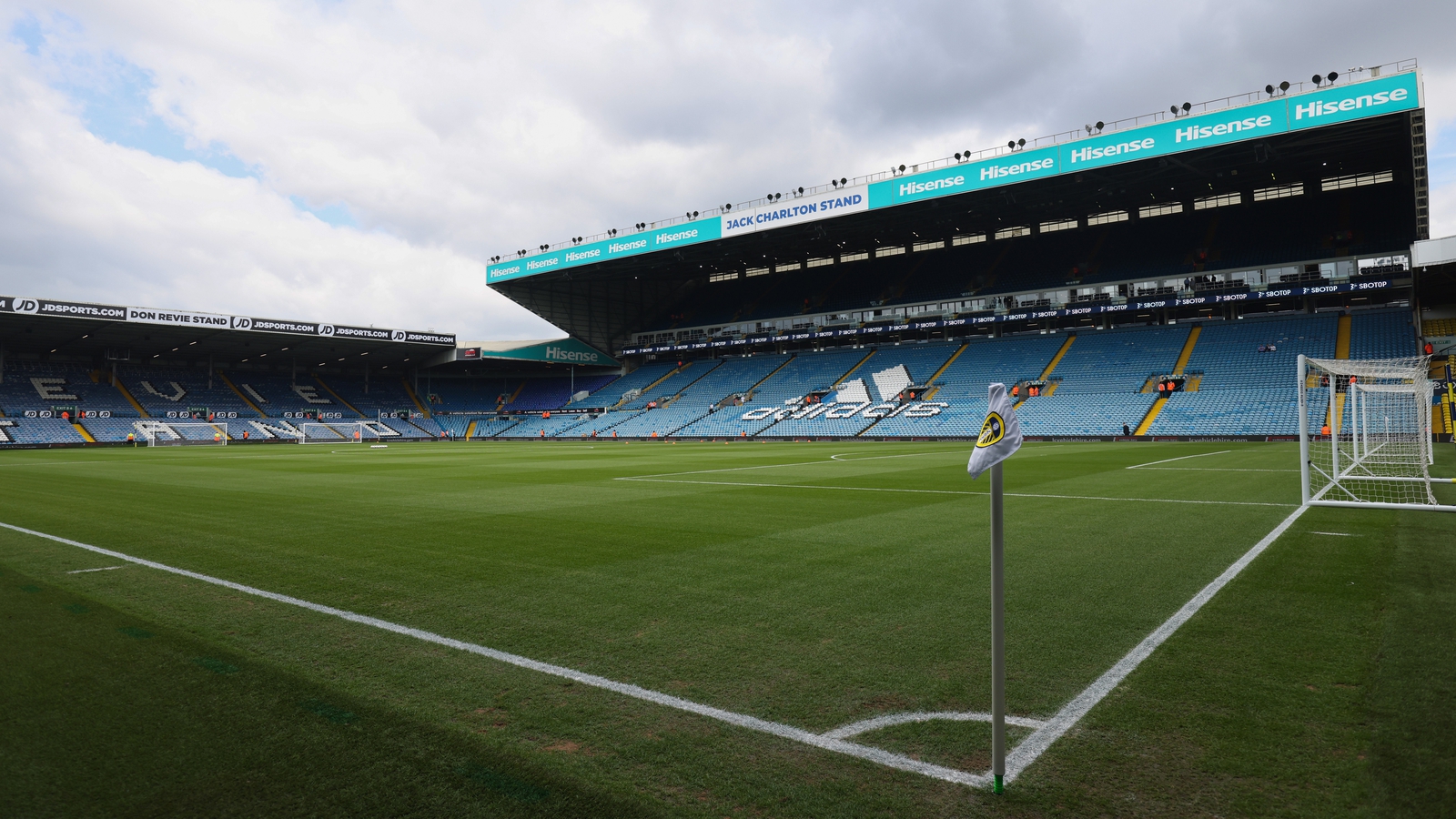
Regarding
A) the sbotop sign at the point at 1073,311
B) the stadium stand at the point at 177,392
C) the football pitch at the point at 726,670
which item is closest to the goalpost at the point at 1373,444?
the football pitch at the point at 726,670

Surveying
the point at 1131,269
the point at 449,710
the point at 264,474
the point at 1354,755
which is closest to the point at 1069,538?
the point at 1354,755

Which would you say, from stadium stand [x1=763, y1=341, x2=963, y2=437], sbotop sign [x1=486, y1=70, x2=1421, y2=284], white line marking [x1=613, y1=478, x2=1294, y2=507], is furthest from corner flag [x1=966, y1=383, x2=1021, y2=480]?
stadium stand [x1=763, y1=341, x2=963, y2=437]

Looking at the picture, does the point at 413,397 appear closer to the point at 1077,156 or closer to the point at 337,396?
the point at 337,396

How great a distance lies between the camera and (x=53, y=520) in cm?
1057

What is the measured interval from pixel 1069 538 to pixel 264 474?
2051 centimetres

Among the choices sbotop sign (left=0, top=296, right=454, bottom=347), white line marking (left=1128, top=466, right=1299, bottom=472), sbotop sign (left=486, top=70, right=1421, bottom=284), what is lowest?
white line marking (left=1128, top=466, right=1299, bottom=472)

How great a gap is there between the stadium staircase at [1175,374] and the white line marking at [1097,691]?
3733 cm

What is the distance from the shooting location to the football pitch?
283 cm

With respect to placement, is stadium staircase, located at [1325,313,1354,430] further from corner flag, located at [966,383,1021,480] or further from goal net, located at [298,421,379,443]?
goal net, located at [298,421,379,443]

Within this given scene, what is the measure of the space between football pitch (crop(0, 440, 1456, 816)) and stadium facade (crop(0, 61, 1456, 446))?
35.9m

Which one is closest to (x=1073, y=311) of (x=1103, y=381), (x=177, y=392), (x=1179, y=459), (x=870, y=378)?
(x=1103, y=381)

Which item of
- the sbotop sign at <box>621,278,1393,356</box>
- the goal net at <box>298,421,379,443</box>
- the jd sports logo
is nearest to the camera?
the jd sports logo

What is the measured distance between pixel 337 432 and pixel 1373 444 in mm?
68481

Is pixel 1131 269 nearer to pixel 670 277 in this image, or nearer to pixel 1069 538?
pixel 670 277
